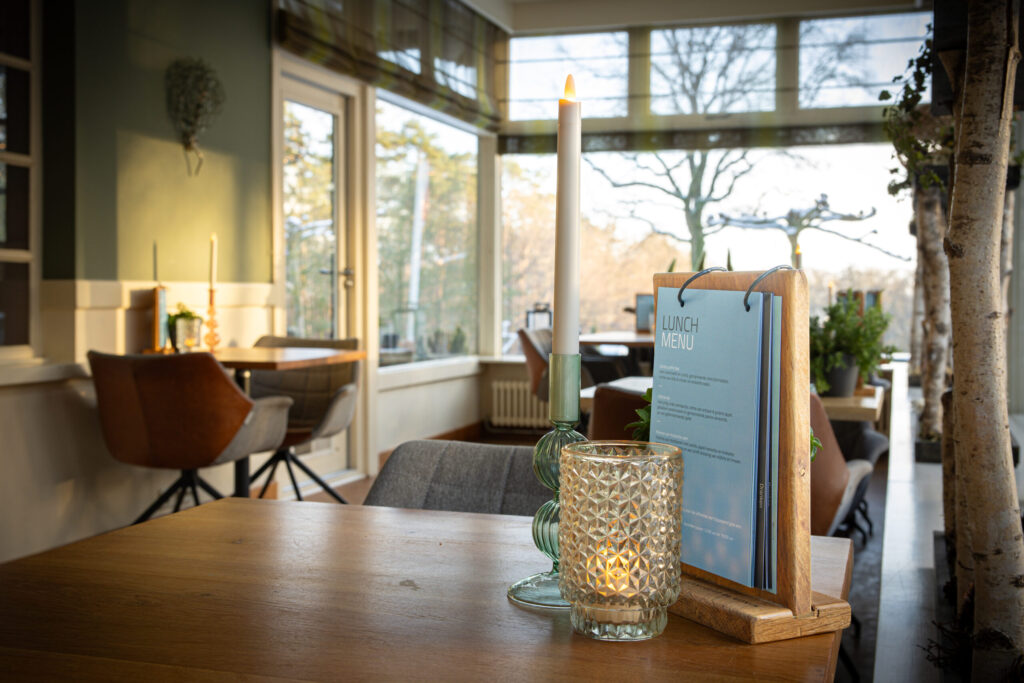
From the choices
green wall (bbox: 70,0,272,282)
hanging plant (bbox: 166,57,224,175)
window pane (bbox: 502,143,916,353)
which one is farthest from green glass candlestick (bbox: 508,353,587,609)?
window pane (bbox: 502,143,916,353)

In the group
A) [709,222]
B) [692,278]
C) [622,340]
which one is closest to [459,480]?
[692,278]

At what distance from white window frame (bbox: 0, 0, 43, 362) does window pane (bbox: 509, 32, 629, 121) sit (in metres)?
4.30

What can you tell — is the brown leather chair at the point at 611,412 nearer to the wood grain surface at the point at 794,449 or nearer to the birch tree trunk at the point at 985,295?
the birch tree trunk at the point at 985,295

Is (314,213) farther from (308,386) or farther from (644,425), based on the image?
(644,425)

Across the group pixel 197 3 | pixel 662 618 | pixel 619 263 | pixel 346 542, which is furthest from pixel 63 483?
pixel 619 263

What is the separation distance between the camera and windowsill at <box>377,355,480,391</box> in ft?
20.1

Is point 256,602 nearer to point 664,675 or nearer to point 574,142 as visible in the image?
point 664,675

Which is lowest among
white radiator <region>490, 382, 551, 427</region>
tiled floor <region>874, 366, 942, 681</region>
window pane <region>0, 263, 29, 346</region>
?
white radiator <region>490, 382, 551, 427</region>

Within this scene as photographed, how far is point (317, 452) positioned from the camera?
541cm

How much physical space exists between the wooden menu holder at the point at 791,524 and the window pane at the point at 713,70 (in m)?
6.72

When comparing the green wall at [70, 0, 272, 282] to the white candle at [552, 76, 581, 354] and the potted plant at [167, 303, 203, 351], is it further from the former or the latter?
the white candle at [552, 76, 581, 354]

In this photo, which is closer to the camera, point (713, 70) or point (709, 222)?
point (713, 70)

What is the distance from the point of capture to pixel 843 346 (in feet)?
11.2

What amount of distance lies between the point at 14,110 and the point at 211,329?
1.15m
